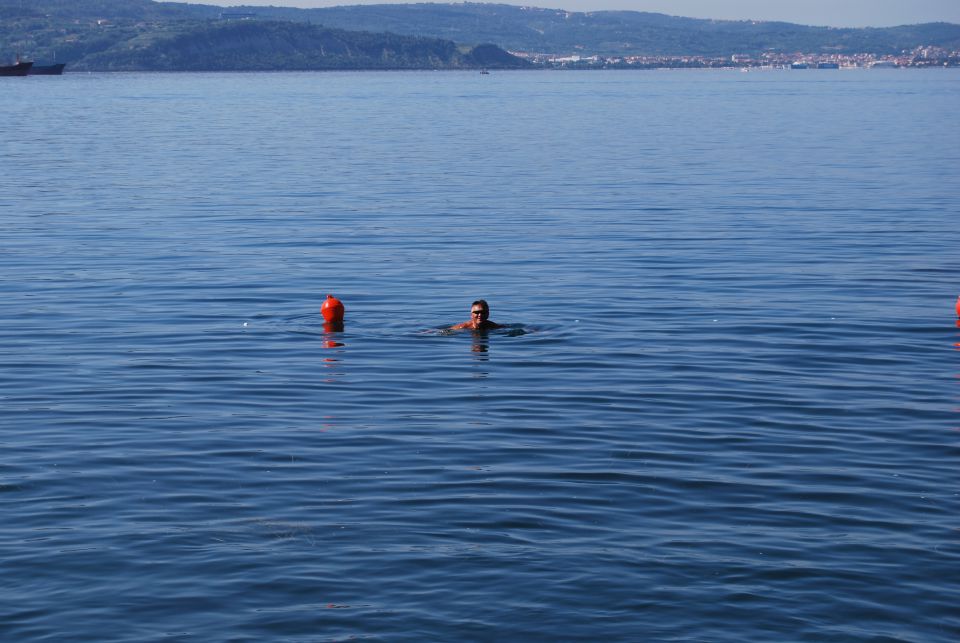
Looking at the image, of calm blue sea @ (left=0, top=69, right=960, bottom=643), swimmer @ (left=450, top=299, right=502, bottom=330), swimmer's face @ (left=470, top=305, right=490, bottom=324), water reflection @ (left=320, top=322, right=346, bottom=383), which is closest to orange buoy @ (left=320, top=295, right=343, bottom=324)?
water reflection @ (left=320, top=322, right=346, bottom=383)

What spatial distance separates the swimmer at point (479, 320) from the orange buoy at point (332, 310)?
6.96ft

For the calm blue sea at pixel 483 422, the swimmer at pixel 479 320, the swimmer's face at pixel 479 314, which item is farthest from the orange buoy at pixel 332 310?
the swimmer's face at pixel 479 314

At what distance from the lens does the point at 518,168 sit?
63.3 m

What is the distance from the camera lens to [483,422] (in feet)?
61.5

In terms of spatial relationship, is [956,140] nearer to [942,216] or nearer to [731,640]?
[942,216]

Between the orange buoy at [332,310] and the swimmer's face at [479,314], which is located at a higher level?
the swimmer's face at [479,314]

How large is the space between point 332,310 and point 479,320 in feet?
10.0

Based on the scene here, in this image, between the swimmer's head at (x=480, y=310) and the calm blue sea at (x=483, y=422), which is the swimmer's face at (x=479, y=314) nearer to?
the swimmer's head at (x=480, y=310)

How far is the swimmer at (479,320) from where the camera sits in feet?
77.8

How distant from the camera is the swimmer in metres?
23.7

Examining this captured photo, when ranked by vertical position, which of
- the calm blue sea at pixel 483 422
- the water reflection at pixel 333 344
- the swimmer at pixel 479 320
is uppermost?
the swimmer at pixel 479 320

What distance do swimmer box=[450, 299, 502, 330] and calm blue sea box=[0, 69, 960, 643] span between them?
0.79 ft

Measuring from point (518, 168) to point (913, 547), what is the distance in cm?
5055

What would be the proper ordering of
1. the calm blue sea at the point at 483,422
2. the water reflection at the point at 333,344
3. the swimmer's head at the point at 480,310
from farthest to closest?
the swimmer's head at the point at 480,310, the water reflection at the point at 333,344, the calm blue sea at the point at 483,422
